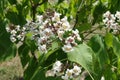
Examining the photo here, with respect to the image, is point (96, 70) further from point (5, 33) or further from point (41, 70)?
point (5, 33)

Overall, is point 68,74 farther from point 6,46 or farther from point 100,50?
point 6,46

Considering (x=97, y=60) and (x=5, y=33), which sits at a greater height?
(x=5, y=33)

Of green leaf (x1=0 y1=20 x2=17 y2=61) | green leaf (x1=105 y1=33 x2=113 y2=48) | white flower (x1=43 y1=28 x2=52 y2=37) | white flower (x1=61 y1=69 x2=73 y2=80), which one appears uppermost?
white flower (x1=43 y1=28 x2=52 y2=37)

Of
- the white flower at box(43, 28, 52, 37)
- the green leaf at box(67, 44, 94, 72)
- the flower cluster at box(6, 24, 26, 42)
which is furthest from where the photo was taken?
the flower cluster at box(6, 24, 26, 42)

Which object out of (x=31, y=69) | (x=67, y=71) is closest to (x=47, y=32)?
(x=67, y=71)

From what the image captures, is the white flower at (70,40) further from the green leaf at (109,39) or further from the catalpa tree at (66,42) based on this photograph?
the green leaf at (109,39)

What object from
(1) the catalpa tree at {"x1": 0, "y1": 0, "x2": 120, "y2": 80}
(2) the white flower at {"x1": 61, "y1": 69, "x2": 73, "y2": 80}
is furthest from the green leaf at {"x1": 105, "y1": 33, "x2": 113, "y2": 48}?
(2) the white flower at {"x1": 61, "y1": 69, "x2": 73, "y2": 80}

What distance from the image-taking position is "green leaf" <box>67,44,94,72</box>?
127cm

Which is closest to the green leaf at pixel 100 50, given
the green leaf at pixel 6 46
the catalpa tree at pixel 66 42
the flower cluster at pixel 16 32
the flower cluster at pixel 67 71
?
the catalpa tree at pixel 66 42

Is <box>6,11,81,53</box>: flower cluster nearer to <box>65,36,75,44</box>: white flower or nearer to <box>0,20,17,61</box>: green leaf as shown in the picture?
<box>65,36,75,44</box>: white flower

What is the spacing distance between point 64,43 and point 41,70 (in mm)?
156

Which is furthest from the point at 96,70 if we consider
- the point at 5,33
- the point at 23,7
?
the point at 23,7

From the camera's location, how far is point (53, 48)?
137 centimetres

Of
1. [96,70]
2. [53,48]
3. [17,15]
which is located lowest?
[96,70]
